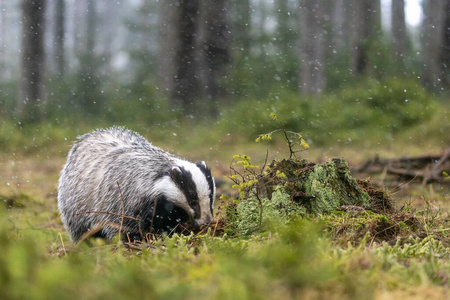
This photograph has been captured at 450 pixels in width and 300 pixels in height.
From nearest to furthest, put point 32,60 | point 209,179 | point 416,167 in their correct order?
point 209,179, point 416,167, point 32,60

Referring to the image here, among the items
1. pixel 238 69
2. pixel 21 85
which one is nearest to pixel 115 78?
pixel 21 85

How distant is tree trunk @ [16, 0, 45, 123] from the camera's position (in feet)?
46.3

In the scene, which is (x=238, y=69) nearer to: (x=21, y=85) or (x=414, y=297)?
(x=21, y=85)

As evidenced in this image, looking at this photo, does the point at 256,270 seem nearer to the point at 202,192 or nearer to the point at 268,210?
the point at 268,210

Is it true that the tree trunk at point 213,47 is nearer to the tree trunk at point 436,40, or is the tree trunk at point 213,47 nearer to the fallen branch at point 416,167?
the tree trunk at point 436,40

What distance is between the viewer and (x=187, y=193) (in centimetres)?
346

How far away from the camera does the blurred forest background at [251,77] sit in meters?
11.8

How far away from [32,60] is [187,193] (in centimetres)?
1241

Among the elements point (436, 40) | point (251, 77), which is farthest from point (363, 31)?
point (251, 77)

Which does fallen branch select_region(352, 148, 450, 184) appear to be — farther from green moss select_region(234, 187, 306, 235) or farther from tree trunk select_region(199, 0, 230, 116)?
tree trunk select_region(199, 0, 230, 116)

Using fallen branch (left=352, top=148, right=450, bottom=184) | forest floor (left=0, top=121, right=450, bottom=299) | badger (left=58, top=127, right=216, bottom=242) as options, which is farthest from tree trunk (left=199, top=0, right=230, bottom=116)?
forest floor (left=0, top=121, right=450, bottom=299)

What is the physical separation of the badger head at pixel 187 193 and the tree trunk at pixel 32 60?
11586 mm

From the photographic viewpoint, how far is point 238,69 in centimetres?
1436

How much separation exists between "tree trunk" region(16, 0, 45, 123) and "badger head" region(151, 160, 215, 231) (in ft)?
38.0
